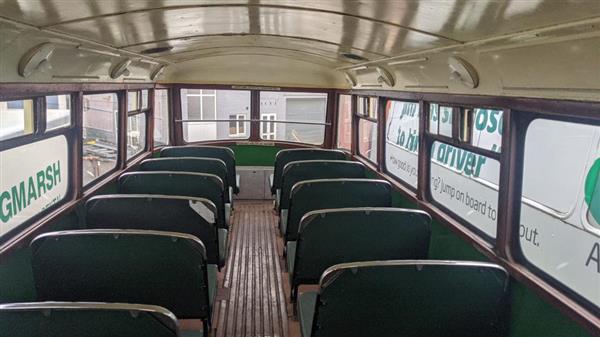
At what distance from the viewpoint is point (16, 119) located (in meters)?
3.02

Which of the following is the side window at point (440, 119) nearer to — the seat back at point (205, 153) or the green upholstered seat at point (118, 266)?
the green upholstered seat at point (118, 266)

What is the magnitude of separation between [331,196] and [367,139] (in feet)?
9.45

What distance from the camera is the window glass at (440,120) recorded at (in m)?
3.87

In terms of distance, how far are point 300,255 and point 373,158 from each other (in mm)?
3407

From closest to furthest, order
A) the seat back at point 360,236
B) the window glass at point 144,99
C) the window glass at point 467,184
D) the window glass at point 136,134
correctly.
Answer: the seat back at point 360,236
the window glass at point 467,184
the window glass at point 136,134
the window glass at point 144,99

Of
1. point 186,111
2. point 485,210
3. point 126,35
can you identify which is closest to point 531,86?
point 485,210

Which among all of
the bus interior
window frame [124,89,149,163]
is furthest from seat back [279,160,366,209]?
window frame [124,89,149,163]

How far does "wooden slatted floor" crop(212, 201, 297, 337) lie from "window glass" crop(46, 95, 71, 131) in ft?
5.92

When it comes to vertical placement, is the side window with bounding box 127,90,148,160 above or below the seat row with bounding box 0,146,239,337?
above

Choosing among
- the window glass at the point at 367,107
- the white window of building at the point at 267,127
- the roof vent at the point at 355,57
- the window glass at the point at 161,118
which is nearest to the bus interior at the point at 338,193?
the roof vent at the point at 355,57

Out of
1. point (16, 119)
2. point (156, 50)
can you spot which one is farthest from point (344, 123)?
point (16, 119)

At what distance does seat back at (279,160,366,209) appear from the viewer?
470 cm

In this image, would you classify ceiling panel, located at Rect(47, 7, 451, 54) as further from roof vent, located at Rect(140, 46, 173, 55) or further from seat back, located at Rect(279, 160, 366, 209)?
seat back, located at Rect(279, 160, 366, 209)

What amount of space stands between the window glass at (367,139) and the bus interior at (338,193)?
1.00 meters
